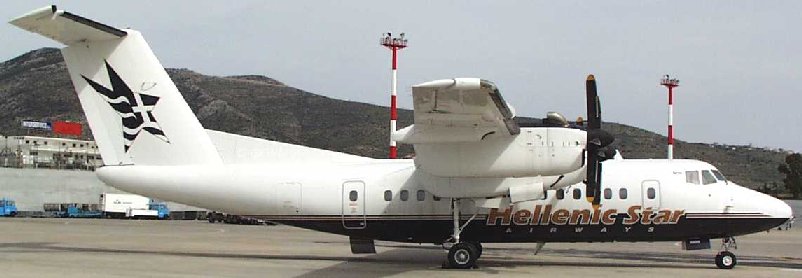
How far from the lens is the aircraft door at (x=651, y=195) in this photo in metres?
17.5

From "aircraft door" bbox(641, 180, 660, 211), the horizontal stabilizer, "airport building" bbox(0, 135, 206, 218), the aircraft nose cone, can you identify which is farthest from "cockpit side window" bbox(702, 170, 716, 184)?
"airport building" bbox(0, 135, 206, 218)

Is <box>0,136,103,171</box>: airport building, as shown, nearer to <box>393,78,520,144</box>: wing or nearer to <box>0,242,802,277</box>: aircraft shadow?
<box>0,242,802,277</box>: aircraft shadow

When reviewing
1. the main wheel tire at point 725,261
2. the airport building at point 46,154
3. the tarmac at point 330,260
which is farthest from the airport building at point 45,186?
the main wheel tire at point 725,261

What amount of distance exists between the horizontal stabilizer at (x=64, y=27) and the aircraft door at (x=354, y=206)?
20.5 ft

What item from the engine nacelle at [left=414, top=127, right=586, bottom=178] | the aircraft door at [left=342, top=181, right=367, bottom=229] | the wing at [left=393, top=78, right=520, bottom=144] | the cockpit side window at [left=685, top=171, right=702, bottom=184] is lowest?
the aircraft door at [left=342, top=181, right=367, bottom=229]

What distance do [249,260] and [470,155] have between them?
6283 mm

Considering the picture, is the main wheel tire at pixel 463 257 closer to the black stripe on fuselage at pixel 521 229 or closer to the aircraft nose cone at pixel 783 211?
the black stripe on fuselage at pixel 521 229

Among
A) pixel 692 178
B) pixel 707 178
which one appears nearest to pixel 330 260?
pixel 692 178

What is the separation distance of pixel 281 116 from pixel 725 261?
113 meters

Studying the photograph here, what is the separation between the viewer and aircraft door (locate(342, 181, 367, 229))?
18156 mm

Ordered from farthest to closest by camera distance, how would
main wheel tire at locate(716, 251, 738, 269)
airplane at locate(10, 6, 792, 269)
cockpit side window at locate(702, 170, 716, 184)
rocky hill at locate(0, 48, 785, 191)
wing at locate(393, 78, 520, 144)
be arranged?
rocky hill at locate(0, 48, 785, 191), cockpit side window at locate(702, 170, 716, 184), main wheel tire at locate(716, 251, 738, 269), airplane at locate(10, 6, 792, 269), wing at locate(393, 78, 520, 144)

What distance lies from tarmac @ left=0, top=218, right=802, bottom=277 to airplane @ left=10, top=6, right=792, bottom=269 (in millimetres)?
851

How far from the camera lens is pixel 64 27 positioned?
53.7 feet

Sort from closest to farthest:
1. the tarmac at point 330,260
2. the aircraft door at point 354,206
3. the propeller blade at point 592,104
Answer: the propeller blade at point 592,104 → the tarmac at point 330,260 → the aircraft door at point 354,206
